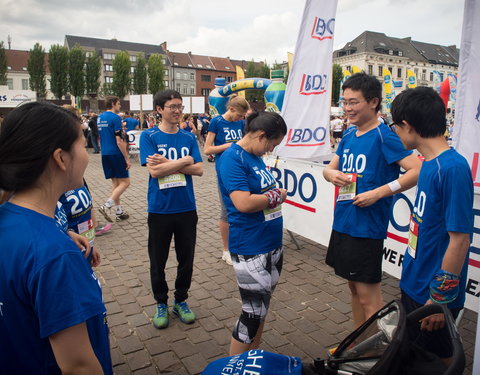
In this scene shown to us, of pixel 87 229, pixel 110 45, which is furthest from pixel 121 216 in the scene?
pixel 110 45

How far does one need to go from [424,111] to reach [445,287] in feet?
3.31

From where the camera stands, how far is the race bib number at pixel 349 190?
283 cm

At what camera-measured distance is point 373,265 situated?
9.07 feet

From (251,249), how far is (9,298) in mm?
1593

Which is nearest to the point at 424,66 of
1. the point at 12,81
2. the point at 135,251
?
the point at 12,81

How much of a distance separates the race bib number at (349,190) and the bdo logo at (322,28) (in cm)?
250

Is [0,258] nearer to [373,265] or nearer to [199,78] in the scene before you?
[373,265]

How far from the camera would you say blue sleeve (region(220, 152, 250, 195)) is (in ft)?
7.98

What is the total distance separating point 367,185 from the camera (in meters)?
2.78

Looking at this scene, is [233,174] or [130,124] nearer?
[233,174]

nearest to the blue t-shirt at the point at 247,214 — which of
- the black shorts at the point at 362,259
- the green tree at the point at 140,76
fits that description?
the black shorts at the point at 362,259

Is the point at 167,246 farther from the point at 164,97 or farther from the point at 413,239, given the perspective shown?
the point at 413,239

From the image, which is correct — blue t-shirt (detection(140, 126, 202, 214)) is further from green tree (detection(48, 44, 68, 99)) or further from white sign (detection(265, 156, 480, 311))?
green tree (detection(48, 44, 68, 99))

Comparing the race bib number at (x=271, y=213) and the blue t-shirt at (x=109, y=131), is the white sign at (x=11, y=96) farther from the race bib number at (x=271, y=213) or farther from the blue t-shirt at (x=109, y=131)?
the race bib number at (x=271, y=213)
